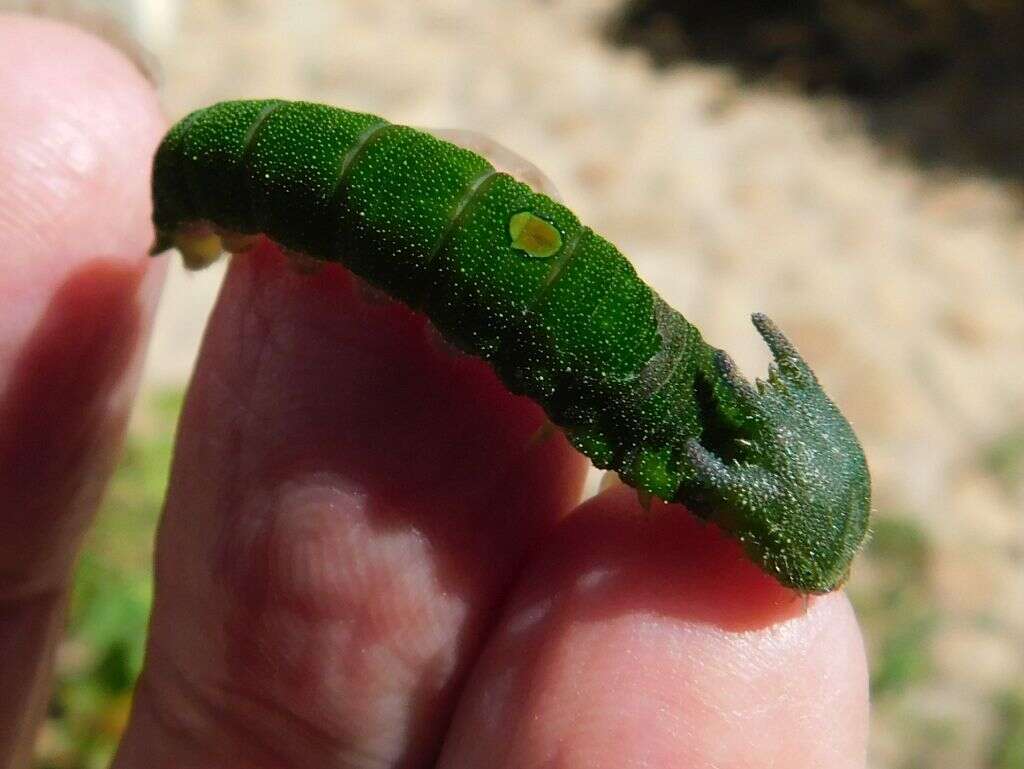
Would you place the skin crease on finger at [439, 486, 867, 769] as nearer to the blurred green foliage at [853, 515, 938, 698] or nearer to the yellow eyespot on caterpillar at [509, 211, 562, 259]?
the yellow eyespot on caterpillar at [509, 211, 562, 259]

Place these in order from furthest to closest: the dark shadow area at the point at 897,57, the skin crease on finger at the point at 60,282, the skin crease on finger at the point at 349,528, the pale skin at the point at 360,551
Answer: the dark shadow area at the point at 897,57
the skin crease on finger at the point at 60,282
the skin crease on finger at the point at 349,528
the pale skin at the point at 360,551

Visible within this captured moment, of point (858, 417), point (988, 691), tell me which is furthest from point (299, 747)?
point (858, 417)

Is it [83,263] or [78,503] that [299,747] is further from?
[83,263]

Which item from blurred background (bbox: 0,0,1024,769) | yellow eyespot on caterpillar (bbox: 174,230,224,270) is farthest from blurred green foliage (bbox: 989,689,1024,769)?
yellow eyespot on caterpillar (bbox: 174,230,224,270)

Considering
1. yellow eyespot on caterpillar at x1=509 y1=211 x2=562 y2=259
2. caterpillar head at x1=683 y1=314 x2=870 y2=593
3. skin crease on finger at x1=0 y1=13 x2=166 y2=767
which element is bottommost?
skin crease on finger at x1=0 y1=13 x2=166 y2=767

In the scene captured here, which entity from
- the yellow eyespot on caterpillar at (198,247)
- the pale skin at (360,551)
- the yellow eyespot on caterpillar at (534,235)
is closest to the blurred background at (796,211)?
the yellow eyespot on caterpillar at (198,247)

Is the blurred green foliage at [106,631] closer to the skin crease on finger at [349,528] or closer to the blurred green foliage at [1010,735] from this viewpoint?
the skin crease on finger at [349,528]

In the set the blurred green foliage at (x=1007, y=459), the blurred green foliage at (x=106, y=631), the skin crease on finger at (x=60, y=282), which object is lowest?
the blurred green foliage at (x=106, y=631)

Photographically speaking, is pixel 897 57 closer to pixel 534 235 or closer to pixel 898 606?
pixel 898 606
